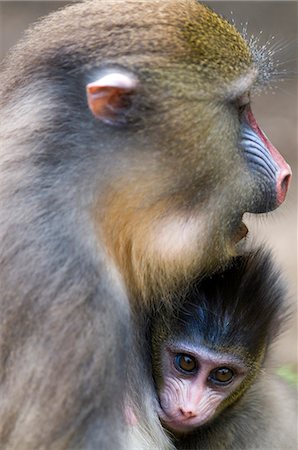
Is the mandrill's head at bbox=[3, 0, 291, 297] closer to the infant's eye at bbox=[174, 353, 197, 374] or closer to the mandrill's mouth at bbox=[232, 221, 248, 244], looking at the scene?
the mandrill's mouth at bbox=[232, 221, 248, 244]

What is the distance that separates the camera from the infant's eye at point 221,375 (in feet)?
12.3

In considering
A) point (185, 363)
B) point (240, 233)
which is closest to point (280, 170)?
point (240, 233)

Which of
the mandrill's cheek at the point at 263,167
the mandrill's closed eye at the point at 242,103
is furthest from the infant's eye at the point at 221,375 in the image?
the mandrill's closed eye at the point at 242,103

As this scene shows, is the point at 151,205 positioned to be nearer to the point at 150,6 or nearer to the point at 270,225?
the point at 150,6

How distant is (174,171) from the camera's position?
3.10 metres

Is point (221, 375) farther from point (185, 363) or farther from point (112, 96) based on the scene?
point (112, 96)

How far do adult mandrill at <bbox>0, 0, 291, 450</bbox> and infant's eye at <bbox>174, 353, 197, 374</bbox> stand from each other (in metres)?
0.47

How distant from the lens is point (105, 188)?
3.04 meters

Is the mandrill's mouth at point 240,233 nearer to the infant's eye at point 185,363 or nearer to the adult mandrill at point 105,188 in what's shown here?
the adult mandrill at point 105,188

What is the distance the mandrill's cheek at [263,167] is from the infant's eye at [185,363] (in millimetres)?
708

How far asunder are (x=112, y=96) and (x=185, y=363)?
45.1 inches

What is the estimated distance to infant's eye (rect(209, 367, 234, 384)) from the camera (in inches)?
148

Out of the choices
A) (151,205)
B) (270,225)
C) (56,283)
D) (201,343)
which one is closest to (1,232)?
(56,283)

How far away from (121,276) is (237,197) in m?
0.44
